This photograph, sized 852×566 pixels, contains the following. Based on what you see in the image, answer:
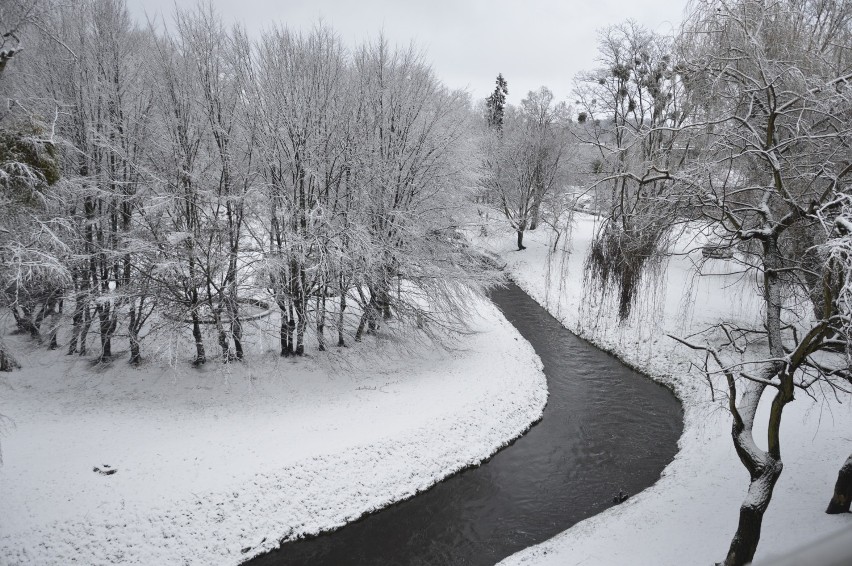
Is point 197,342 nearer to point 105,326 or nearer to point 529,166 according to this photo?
point 105,326

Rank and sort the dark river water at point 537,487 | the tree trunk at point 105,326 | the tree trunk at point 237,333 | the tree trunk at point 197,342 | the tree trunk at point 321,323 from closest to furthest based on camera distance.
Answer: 1. the dark river water at point 537,487
2. the tree trunk at point 105,326
3. the tree trunk at point 197,342
4. the tree trunk at point 237,333
5. the tree trunk at point 321,323

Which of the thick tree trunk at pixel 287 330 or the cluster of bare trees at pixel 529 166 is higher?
the cluster of bare trees at pixel 529 166

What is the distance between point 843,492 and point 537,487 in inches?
213

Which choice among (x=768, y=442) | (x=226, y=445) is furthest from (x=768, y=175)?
(x=226, y=445)

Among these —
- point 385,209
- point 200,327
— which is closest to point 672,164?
point 385,209

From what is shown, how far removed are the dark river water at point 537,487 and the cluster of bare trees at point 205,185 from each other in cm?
578

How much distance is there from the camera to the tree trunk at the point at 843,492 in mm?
8094

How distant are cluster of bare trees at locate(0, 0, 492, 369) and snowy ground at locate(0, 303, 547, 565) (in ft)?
4.42

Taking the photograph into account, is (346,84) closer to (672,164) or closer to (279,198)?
(279,198)

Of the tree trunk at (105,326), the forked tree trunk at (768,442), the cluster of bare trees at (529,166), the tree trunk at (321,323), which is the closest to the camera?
the forked tree trunk at (768,442)

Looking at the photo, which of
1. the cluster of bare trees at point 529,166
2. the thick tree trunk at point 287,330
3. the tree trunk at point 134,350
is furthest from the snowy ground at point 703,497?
the cluster of bare trees at point 529,166

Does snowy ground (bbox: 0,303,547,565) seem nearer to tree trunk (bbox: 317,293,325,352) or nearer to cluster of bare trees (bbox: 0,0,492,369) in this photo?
tree trunk (bbox: 317,293,325,352)

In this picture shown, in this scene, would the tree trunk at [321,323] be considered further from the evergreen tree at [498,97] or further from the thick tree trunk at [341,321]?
the evergreen tree at [498,97]

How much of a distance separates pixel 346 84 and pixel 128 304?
9388mm
